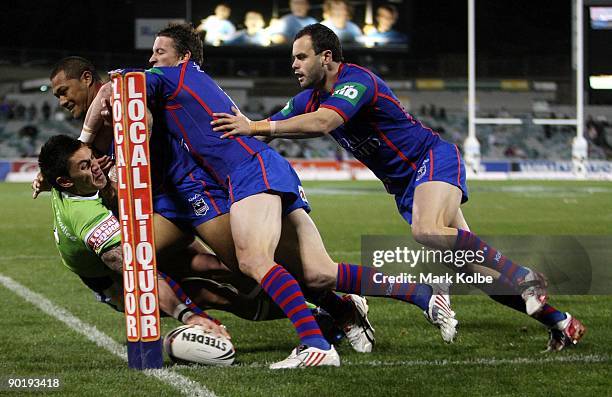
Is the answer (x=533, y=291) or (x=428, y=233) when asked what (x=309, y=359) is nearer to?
(x=428, y=233)

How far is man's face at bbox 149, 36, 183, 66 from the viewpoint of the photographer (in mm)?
5785

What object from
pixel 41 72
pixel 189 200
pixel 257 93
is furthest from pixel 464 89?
pixel 189 200

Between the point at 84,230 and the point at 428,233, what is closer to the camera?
the point at 84,230

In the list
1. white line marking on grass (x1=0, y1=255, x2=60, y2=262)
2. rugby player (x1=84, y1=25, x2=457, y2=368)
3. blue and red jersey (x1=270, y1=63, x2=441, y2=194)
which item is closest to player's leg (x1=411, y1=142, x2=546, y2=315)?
blue and red jersey (x1=270, y1=63, x2=441, y2=194)

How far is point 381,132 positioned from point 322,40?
734 millimetres

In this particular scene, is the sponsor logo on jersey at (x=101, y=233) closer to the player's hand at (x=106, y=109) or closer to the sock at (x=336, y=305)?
the player's hand at (x=106, y=109)

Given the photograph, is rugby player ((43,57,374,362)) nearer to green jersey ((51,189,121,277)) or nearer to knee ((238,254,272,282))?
green jersey ((51,189,121,277))

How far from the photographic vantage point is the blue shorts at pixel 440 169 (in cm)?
629

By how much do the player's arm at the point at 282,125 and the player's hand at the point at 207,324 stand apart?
0.99 metres

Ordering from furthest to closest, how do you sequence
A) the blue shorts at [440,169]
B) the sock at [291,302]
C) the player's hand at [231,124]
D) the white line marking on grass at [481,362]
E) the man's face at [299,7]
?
the man's face at [299,7]
the blue shorts at [440,169]
the player's hand at [231,124]
the white line marking on grass at [481,362]
the sock at [291,302]

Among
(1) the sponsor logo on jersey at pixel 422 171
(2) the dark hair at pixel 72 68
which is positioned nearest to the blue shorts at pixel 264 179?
(1) the sponsor logo on jersey at pixel 422 171

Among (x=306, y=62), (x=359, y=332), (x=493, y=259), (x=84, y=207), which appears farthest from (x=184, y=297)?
(x=493, y=259)

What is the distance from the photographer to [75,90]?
5988 millimetres

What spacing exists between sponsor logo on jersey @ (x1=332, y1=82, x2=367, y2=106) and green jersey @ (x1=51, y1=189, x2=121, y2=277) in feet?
4.55
